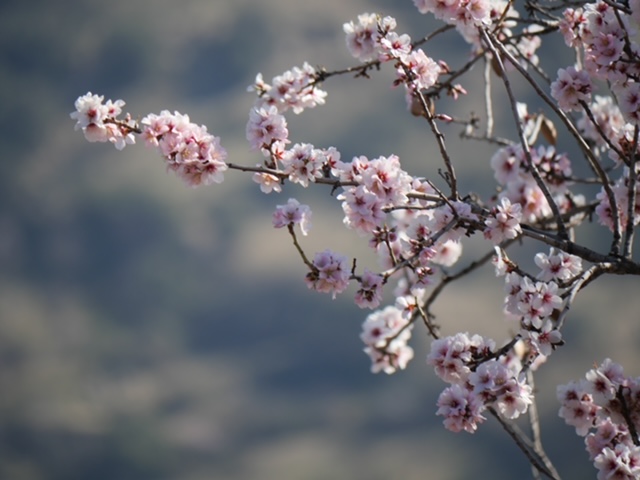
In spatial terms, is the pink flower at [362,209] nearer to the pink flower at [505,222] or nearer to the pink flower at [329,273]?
the pink flower at [329,273]

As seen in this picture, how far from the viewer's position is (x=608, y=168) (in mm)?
2699

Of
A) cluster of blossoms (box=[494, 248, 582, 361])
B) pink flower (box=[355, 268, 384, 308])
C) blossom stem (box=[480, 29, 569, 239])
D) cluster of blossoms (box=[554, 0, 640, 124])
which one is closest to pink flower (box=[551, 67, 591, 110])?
cluster of blossoms (box=[554, 0, 640, 124])

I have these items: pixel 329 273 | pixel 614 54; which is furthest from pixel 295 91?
pixel 614 54

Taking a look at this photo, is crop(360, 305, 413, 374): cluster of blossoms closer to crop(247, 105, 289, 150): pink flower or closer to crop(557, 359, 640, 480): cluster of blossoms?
crop(557, 359, 640, 480): cluster of blossoms

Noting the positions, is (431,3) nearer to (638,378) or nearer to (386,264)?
(386,264)

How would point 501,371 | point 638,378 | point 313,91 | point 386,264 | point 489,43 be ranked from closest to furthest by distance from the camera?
point 501,371 → point 638,378 → point 489,43 → point 386,264 → point 313,91

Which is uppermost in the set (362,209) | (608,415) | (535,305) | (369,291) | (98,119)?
(98,119)

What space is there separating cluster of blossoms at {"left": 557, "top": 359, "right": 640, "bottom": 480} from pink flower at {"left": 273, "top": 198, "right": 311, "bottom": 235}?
0.79 m

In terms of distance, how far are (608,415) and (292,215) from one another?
3.05ft

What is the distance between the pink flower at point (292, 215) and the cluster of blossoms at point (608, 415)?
79 centimetres

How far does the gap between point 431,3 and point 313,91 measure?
0.57 m

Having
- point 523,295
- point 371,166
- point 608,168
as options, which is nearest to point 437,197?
point 371,166

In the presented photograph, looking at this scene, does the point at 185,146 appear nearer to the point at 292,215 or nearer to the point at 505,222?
the point at 292,215

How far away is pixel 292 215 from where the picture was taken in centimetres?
199
